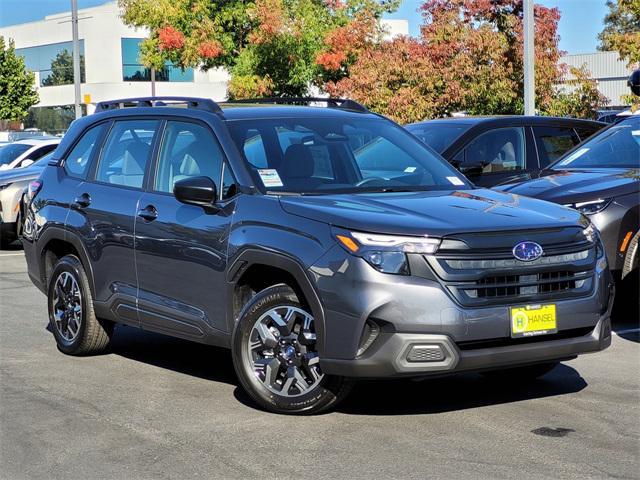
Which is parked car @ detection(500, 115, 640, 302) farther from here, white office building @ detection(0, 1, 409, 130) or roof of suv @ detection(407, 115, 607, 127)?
white office building @ detection(0, 1, 409, 130)

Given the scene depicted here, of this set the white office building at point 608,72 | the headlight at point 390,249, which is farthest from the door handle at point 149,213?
the white office building at point 608,72

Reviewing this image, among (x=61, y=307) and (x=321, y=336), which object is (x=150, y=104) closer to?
(x=61, y=307)

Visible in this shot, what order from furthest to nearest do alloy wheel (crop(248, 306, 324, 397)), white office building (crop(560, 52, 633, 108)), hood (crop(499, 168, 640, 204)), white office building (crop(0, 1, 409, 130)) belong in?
white office building (crop(0, 1, 409, 130)), white office building (crop(560, 52, 633, 108)), hood (crop(499, 168, 640, 204)), alloy wheel (crop(248, 306, 324, 397))

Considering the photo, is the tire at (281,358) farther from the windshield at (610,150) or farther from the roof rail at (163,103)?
the windshield at (610,150)

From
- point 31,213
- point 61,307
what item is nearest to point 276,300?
point 61,307

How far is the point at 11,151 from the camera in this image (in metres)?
21.3

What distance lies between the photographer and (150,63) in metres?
39.7

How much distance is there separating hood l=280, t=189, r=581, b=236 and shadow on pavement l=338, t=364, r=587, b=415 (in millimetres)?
1152

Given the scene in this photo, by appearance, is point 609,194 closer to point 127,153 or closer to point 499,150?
point 499,150

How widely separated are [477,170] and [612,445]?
6.02 metres

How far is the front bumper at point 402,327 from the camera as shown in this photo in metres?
5.85

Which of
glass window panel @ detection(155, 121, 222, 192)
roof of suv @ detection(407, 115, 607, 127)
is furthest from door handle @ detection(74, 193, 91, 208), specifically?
roof of suv @ detection(407, 115, 607, 127)

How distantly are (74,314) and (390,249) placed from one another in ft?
11.0

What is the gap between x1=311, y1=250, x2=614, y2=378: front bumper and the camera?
19.2ft
